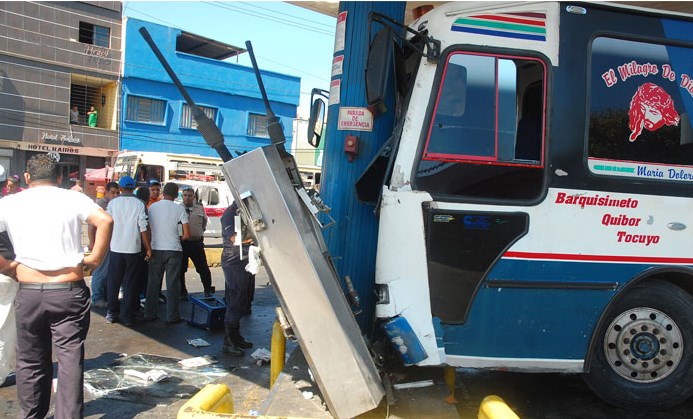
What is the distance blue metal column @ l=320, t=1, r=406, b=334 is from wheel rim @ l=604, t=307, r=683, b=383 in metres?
1.78

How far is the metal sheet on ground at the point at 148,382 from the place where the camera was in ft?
15.1

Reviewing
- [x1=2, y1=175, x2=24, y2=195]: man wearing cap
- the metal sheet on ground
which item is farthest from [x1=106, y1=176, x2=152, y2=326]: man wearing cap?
[x1=2, y1=175, x2=24, y2=195]: man wearing cap

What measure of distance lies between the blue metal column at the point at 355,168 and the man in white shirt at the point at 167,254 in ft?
12.0

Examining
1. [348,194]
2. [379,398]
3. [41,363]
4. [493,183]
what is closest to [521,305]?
[493,183]

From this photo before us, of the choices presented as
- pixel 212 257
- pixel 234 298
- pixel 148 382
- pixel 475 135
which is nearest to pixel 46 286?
pixel 148 382

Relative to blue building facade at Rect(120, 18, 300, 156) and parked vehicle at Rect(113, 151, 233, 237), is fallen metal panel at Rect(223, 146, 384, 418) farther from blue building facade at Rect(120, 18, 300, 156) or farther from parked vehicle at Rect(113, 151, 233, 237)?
blue building facade at Rect(120, 18, 300, 156)

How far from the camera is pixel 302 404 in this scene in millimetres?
3236

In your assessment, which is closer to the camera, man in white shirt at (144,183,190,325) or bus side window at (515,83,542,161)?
bus side window at (515,83,542,161)

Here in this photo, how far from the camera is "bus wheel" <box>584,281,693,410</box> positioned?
375 centimetres

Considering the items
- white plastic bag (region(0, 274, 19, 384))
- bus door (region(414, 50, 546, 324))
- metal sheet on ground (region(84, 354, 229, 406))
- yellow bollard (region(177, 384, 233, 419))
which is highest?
bus door (region(414, 50, 546, 324))

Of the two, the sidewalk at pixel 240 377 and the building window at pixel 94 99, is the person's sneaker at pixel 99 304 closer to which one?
the sidewalk at pixel 240 377

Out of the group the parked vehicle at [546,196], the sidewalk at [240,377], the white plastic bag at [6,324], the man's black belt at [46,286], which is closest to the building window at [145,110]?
the sidewalk at [240,377]

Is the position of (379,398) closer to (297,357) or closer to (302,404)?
(302,404)

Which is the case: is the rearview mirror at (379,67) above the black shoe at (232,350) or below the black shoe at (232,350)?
above
